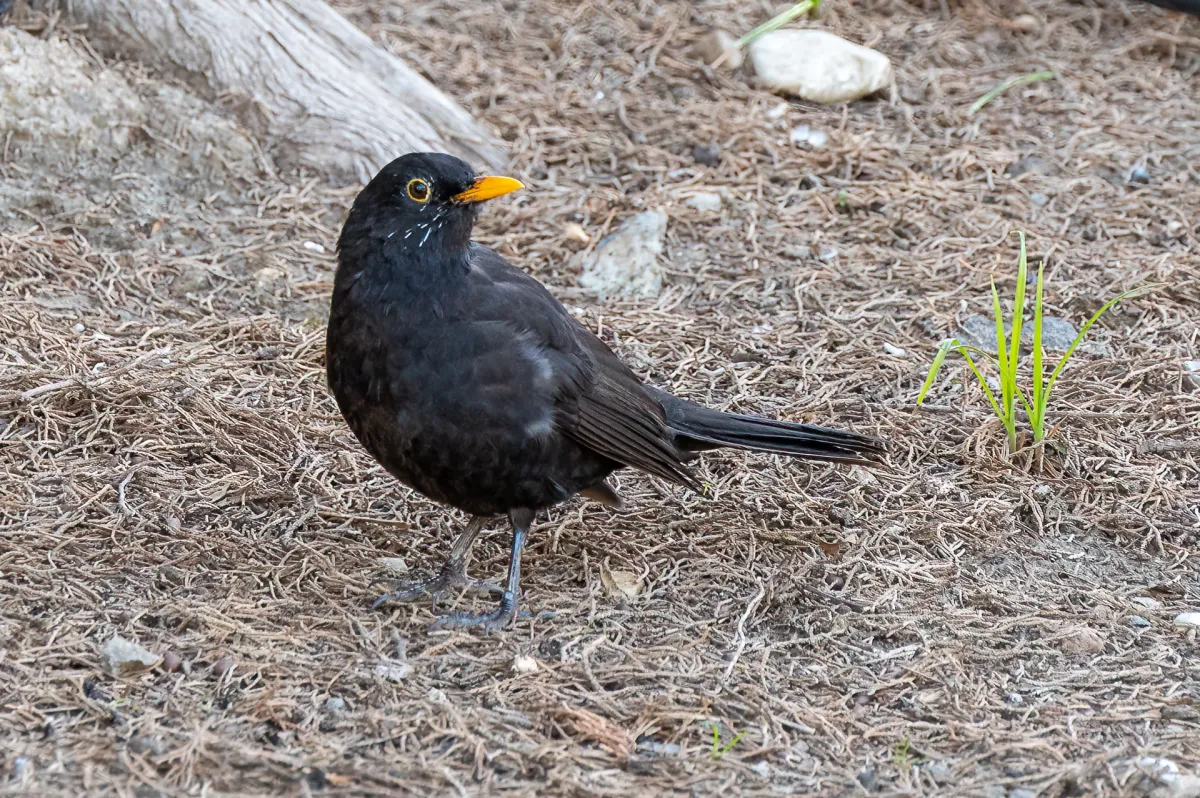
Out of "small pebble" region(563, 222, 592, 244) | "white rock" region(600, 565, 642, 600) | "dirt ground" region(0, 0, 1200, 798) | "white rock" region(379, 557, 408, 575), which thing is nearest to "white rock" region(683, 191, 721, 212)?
"dirt ground" region(0, 0, 1200, 798)

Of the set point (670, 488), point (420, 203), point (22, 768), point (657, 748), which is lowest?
point (670, 488)

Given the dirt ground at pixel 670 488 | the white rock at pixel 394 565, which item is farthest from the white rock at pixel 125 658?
the white rock at pixel 394 565

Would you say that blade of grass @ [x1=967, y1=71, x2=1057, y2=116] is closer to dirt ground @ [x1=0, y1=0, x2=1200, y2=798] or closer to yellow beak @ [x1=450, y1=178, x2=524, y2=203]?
dirt ground @ [x1=0, y1=0, x2=1200, y2=798]

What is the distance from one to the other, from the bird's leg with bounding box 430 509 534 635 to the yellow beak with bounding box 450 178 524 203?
94cm

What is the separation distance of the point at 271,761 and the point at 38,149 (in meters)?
3.72

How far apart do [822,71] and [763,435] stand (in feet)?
11.1

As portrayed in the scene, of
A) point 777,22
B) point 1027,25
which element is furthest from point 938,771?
point 1027,25

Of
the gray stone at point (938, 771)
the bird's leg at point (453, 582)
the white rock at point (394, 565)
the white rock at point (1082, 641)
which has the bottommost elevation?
the white rock at point (394, 565)

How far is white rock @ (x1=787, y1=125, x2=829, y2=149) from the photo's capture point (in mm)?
6594

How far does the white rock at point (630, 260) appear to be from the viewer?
5688mm

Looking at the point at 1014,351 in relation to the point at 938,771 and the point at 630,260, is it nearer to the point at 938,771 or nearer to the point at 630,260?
the point at 938,771

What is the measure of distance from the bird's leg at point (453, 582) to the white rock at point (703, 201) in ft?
8.05

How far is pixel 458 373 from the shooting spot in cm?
368

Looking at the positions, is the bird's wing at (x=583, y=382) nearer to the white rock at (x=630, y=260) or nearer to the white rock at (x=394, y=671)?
the white rock at (x=394, y=671)
